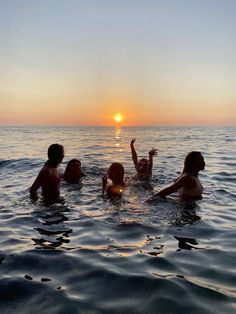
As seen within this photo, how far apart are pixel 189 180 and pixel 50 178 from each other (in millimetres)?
3545

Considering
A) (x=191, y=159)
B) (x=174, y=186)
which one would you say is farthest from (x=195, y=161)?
(x=174, y=186)

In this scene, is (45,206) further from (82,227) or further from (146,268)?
(146,268)

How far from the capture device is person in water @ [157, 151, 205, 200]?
8656 mm

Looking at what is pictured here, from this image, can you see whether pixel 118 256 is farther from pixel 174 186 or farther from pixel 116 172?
pixel 116 172

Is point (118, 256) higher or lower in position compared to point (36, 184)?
lower

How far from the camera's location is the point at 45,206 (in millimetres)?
8742

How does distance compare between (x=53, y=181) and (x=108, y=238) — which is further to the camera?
(x=53, y=181)

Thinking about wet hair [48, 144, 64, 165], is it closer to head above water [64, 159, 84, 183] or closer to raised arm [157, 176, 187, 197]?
raised arm [157, 176, 187, 197]

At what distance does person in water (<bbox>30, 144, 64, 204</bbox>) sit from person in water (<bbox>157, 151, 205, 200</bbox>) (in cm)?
271

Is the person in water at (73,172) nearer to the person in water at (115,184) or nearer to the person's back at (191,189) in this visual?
the person in water at (115,184)

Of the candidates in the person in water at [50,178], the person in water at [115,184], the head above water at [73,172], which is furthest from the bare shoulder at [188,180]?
the head above water at [73,172]

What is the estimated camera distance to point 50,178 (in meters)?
9.23

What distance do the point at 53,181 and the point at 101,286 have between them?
506 centimetres

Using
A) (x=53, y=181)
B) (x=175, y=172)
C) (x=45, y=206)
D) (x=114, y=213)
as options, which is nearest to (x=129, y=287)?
(x=114, y=213)
